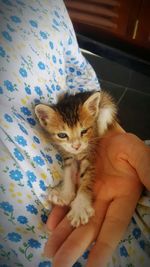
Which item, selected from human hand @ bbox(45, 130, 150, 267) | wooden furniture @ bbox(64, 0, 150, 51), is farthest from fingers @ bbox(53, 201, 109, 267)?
wooden furniture @ bbox(64, 0, 150, 51)

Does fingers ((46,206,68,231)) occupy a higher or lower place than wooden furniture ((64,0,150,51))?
lower

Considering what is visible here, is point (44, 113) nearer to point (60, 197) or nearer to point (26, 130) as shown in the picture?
point (26, 130)

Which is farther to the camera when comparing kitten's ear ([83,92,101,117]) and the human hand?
kitten's ear ([83,92,101,117])

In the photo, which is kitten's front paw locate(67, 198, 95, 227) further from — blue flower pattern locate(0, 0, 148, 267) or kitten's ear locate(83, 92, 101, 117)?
kitten's ear locate(83, 92, 101, 117)

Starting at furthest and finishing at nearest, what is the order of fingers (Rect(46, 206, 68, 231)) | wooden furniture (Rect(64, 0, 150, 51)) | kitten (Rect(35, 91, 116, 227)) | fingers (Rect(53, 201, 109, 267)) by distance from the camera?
wooden furniture (Rect(64, 0, 150, 51))
kitten (Rect(35, 91, 116, 227))
fingers (Rect(46, 206, 68, 231))
fingers (Rect(53, 201, 109, 267))

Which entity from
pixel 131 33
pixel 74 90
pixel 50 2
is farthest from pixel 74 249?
pixel 131 33

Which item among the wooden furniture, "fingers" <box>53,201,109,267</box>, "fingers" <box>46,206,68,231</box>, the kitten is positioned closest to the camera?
"fingers" <box>53,201,109,267</box>

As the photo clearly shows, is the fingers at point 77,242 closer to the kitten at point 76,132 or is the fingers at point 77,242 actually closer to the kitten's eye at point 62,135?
the kitten at point 76,132
